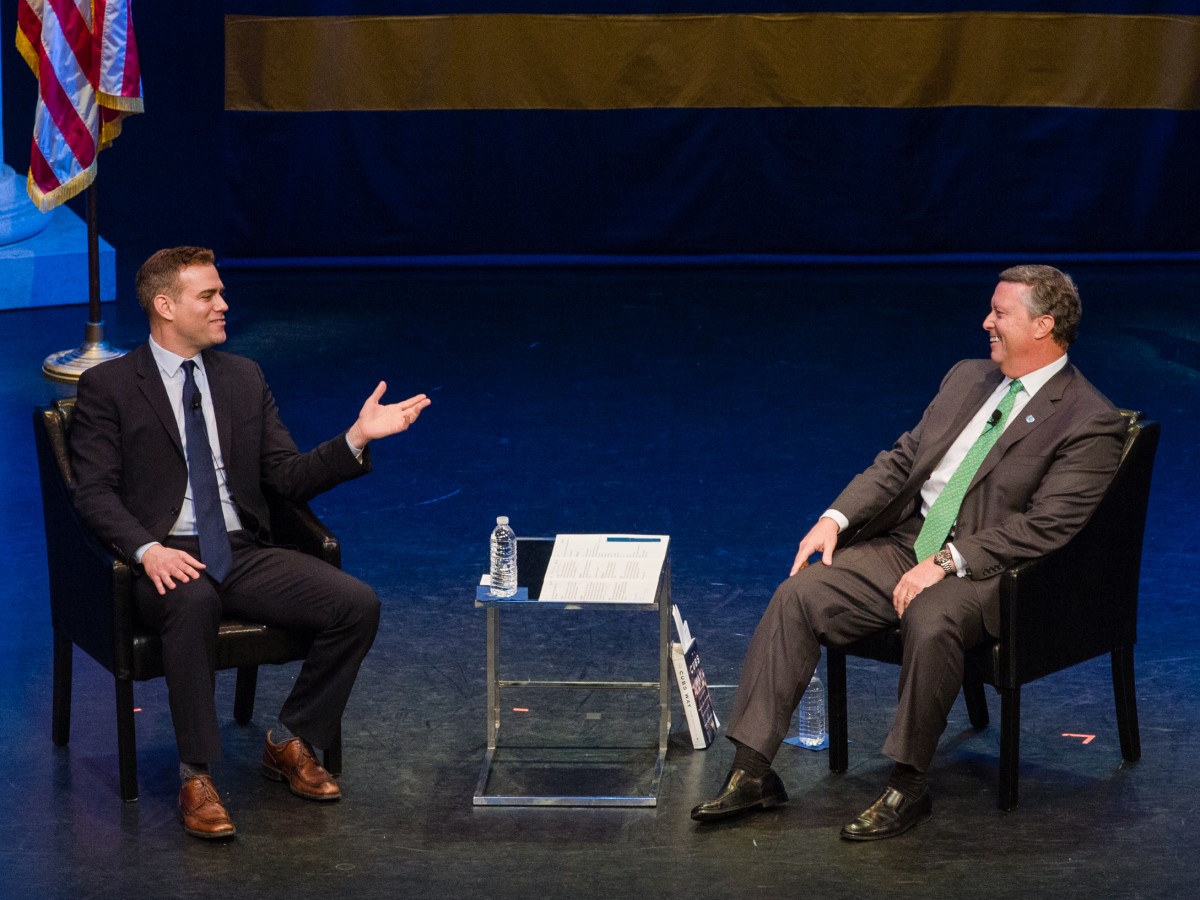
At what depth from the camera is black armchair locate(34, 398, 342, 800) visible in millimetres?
3949

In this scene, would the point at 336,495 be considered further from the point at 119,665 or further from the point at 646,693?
the point at 119,665

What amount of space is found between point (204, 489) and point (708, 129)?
7551 millimetres

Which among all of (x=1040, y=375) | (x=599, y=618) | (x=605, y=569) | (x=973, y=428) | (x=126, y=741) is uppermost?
(x=1040, y=375)

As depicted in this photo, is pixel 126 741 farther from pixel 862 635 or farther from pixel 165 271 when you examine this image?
pixel 862 635

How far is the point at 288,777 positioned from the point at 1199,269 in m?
8.59

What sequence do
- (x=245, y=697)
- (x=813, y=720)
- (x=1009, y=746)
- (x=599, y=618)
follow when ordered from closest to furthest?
1. (x=1009, y=746)
2. (x=813, y=720)
3. (x=245, y=697)
4. (x=599, y=618)

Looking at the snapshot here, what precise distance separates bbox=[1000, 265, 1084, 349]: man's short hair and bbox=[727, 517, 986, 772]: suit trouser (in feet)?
2.19

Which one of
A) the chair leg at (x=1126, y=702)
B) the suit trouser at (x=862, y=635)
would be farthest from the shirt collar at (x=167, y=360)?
the chair leg at (x=1126, y=702)

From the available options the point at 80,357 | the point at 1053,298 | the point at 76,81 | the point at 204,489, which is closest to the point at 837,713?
the point at 1053,298

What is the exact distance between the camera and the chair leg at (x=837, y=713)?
13.8 feet

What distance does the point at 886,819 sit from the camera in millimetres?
3877

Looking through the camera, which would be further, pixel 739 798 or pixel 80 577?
pixel 80 577

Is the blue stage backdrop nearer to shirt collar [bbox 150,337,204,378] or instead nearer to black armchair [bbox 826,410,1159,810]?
shirt collar [bbox 150,337,204,378]

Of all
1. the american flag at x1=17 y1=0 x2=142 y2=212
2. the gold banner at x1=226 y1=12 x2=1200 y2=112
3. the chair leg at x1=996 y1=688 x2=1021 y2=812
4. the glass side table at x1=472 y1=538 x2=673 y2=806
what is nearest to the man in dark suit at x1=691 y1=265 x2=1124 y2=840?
the chair leg at x1=996 y1=688 x2=1021 y2=812
